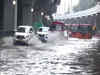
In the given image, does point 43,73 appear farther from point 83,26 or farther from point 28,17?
point 28,17

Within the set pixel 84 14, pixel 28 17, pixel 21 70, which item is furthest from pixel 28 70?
pixel 84 14

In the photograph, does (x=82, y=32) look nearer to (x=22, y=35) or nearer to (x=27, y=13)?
(x=27, y=13)

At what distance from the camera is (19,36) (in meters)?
32.9

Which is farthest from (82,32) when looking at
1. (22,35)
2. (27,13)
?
(22,35)

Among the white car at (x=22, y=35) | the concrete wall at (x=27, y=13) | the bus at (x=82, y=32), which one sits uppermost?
the concrete wall at (x=27, y=13)

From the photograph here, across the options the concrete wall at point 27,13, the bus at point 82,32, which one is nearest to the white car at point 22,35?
Answer: the bus at point 82,32

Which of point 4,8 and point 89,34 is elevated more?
point 4,8

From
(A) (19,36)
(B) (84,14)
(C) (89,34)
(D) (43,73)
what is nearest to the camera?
(D) (43,73)

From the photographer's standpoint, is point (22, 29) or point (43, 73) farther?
point (22, 29)

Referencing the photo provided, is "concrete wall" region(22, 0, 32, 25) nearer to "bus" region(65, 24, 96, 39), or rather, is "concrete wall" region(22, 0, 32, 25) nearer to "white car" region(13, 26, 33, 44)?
"bus" region(65, 24, 96, 39)

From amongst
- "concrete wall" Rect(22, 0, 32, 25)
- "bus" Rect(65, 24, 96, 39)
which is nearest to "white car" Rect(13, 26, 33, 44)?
"bus" Rect(65, 24, 96, 39)

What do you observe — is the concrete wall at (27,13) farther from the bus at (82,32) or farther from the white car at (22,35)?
the white car at (22,35)

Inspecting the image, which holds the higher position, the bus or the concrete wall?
the concrete wall

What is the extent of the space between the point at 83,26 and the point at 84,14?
77.6m
